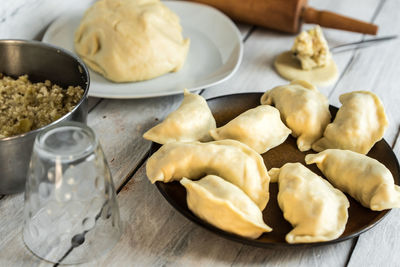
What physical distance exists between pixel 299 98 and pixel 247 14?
0.58 m

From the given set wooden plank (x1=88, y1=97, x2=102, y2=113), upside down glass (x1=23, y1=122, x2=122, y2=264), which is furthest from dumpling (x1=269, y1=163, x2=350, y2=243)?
wooden plank (x1=88, y1=97, x2=102, y2=113)

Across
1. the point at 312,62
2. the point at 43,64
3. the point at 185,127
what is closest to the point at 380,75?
the point at 312,62

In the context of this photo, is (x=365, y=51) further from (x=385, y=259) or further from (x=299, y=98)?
(x=385, y=259)

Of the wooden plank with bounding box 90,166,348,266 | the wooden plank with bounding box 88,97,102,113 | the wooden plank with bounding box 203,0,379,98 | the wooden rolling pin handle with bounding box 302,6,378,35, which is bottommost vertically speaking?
the wooden plank with bounding box 88,97,102,113

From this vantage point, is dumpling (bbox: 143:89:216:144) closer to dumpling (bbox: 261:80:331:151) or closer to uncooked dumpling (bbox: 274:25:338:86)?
dumpling (bbox: 261:80:331:151)

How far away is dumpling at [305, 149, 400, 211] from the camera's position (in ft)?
2.78

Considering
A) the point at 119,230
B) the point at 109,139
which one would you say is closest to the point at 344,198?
the point at 119,230

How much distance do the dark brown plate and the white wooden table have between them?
5 centimetres

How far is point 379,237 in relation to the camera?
89cm

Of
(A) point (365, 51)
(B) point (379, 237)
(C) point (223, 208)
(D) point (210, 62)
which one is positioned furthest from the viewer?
(A) point (365, 51)

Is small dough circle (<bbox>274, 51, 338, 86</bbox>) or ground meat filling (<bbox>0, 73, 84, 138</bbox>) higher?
small dough circle (<bbox>274, 51, 338, 86</bbox>)

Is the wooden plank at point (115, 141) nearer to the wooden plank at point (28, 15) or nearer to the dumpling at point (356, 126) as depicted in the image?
the wooden plank at point (28, 15)

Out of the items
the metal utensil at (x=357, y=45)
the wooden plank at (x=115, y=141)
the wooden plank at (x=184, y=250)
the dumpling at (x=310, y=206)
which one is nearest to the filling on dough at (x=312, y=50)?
the metal utensil at (x=357, y=45)

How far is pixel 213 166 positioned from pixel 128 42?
49 centimetres
